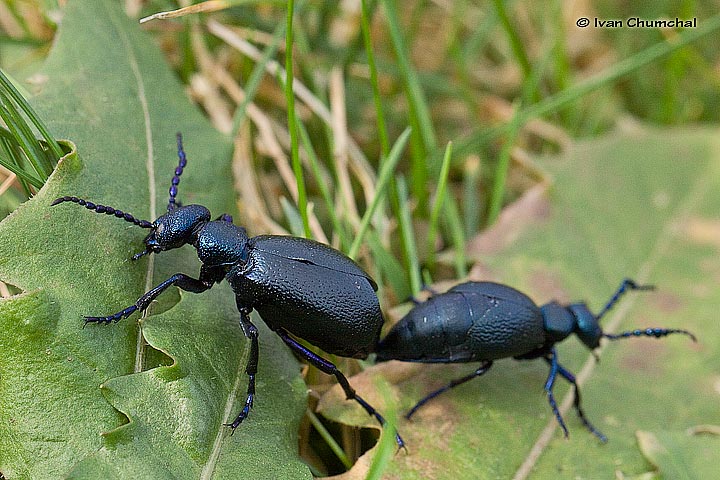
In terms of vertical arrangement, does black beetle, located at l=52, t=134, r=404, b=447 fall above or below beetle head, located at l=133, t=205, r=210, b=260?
below

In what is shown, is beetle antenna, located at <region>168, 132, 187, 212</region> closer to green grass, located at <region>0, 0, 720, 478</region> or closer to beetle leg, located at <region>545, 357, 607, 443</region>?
green grass, located at <region>0, 0, 720, 478</region>

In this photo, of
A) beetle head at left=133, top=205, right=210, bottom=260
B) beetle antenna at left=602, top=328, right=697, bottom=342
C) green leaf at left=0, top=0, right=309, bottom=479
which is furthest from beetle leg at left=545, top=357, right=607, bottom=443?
beetle head at left=133, top=205, right=210, bottom=260

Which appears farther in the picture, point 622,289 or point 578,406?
point 622,289

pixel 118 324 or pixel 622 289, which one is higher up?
pixel 118 324

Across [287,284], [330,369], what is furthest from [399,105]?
[330,369]

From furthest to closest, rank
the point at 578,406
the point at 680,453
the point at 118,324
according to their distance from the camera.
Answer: the point at 578,406, the point at 680,453, the point at 118,324

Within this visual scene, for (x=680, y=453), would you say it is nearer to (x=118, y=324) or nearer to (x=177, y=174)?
(x=118, y=324)

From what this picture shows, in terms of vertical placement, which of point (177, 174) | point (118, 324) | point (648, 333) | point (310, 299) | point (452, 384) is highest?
point (177, 174)
